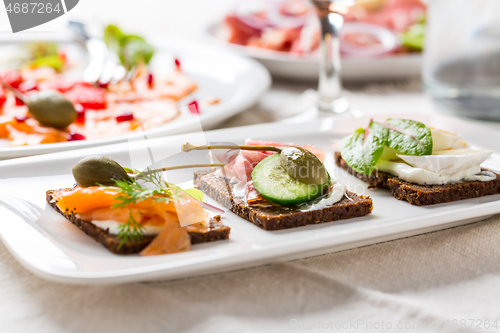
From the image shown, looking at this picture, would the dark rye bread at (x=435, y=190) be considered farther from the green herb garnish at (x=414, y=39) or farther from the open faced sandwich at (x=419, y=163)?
the green herb garnish at (x=414, y=39)

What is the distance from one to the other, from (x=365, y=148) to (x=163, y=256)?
0.88 m

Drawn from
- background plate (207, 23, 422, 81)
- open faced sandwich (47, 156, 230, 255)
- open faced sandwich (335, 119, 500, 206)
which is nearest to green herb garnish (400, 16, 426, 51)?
background plate (207, 23, 422, 81)

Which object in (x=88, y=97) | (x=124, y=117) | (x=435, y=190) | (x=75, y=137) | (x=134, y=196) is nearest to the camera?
(x=134, y=196)

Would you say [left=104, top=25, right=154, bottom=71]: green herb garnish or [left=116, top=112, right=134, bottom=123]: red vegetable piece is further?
[left=104, top=25, right=154, bottom=71]: green herb garnish

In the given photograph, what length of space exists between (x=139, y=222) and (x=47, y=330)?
34 cm

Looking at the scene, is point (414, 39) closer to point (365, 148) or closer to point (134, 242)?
point (365, 148)

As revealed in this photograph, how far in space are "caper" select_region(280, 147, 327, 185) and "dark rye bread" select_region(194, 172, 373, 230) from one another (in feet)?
0.31

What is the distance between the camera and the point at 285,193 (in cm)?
157

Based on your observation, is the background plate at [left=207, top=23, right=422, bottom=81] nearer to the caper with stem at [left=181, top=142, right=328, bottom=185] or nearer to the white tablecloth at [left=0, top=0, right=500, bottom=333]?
the caper with stem at [left=181, top=142, right=328, bottom=185]

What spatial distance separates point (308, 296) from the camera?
134 centimetres

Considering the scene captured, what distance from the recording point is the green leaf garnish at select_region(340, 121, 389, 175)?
5.98 ft

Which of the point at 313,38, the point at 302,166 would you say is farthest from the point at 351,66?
the point at 302,166

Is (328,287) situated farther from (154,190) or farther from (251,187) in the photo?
Answer: (154,190)

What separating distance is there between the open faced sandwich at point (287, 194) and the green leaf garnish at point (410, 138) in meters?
0.29
